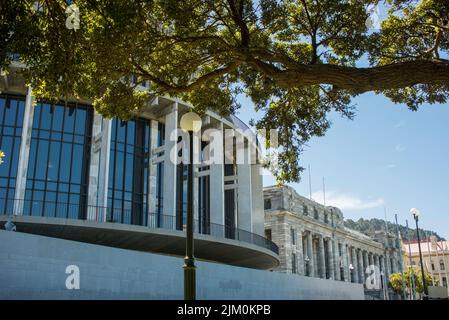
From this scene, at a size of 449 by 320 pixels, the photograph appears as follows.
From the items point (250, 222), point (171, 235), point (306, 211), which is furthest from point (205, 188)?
point (306, 211)

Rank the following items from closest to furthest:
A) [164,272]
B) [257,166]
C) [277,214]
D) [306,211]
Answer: [164,272]
[257,166]
[277,214]
[306,211]

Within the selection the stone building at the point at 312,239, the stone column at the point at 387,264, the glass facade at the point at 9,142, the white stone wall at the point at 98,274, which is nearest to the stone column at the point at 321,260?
the stone building at the point at 312,239

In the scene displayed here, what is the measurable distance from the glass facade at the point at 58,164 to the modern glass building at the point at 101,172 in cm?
6

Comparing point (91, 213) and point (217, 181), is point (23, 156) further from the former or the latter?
point (217, 181)

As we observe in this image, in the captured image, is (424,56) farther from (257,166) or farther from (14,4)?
(257,166)

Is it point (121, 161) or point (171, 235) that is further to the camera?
point (121, 161)

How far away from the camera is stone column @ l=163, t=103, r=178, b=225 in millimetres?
29641

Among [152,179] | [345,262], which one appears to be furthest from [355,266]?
[152,179]

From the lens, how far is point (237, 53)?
13.3m

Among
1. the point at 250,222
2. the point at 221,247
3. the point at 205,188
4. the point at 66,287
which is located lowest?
the point at 66,287

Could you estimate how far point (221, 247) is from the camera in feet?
100.0

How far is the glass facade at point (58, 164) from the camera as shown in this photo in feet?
91.9

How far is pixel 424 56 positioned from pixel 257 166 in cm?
2708

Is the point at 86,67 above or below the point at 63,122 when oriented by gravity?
below
